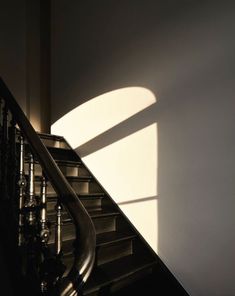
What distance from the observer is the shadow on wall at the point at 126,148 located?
2.65 m

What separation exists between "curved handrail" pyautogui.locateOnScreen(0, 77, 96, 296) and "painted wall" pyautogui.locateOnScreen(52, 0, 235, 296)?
1247 mm

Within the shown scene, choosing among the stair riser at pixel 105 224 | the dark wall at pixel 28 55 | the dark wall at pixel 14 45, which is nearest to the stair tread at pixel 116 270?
the stair riser at pixel 105 224

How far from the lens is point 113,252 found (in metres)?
2.46

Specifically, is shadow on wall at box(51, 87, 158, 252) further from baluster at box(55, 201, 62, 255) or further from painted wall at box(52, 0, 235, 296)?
baluster at box(55, 201, 62, 255)

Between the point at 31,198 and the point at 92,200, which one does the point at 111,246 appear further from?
the point at 31,198

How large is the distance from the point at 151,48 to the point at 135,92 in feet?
1.39

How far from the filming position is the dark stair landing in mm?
2082

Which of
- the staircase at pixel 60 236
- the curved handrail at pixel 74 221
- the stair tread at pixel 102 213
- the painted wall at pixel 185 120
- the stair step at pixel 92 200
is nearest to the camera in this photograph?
the curved handrail at pixel 74 221

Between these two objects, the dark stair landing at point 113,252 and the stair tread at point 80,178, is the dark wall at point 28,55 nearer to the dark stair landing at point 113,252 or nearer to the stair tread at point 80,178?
the dark stair landing at point 113,252

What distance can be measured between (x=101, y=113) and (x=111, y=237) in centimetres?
126

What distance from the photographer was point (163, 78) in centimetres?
268

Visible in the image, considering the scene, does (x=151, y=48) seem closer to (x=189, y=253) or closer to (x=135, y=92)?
(x=135, y=92)

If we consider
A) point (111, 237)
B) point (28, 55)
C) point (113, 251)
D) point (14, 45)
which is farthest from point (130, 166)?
point (14, 45)

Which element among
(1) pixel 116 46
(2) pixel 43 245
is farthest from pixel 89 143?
(2) pixel 43 245
